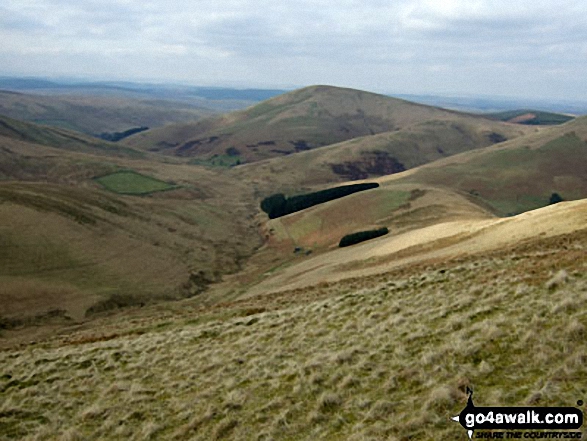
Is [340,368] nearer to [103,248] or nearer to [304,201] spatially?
[103,248]

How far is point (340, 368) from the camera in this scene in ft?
50.3

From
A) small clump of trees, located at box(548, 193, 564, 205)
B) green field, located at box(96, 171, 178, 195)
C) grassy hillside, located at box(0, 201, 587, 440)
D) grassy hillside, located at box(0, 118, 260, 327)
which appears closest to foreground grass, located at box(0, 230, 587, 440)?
grassy hillside, located at box(0, 201, 587, 440)

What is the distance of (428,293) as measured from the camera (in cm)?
2250

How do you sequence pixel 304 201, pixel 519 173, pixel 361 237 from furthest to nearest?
pixel 519 173
pixel 304 201
pixel 361 237

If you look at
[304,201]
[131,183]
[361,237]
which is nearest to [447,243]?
[361,237]

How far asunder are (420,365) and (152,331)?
20.1 m

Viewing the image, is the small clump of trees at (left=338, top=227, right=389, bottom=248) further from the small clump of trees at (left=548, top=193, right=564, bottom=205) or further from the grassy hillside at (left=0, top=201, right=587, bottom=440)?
the small clump of trees at (left=548, top=193, right=564, bottom=205)

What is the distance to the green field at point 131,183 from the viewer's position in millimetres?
126750

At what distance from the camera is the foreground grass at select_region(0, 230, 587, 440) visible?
12.0 metres

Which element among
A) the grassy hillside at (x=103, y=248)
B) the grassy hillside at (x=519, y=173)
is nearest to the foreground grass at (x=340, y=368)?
the grassy hillside at (x=103, y=248)

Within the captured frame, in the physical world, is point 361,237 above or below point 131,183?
below

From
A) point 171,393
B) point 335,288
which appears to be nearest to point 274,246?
point 335,288

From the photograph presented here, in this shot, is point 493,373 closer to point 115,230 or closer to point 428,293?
point 428,293

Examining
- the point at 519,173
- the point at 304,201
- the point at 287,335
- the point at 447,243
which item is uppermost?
the point at 519,173
